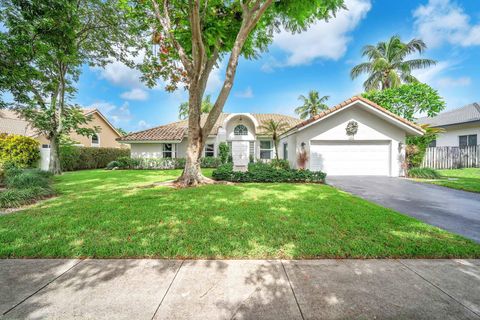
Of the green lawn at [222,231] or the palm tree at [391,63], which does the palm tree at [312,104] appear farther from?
the green lawn at [222,231]

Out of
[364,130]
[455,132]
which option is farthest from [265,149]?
[455,132]

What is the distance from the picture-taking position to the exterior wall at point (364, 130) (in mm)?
11891

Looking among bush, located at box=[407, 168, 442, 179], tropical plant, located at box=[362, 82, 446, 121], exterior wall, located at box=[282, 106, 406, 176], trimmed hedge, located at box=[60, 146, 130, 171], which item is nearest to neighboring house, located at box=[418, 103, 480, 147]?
tropical plant, located at box=[362, 82, 446, 121]

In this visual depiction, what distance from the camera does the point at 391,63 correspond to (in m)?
18.6

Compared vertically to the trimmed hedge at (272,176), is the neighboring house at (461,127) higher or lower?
higher

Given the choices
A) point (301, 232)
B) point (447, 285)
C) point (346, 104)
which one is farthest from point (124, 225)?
point (346, 104)

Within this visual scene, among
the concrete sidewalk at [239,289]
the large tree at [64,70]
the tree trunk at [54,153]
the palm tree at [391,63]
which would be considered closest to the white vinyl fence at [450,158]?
the palm tree at [391,63]

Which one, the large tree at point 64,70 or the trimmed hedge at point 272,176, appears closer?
the large tree at point 64,70

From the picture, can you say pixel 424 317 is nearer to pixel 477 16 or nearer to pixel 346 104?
pixel 346 104

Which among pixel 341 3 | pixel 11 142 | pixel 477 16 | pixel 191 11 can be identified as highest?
pixel 477 16

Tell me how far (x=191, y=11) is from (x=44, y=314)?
8.36 metres

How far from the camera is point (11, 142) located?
39.2ft

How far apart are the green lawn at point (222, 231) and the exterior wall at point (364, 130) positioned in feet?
22.6

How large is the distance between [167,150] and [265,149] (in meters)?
9.98
